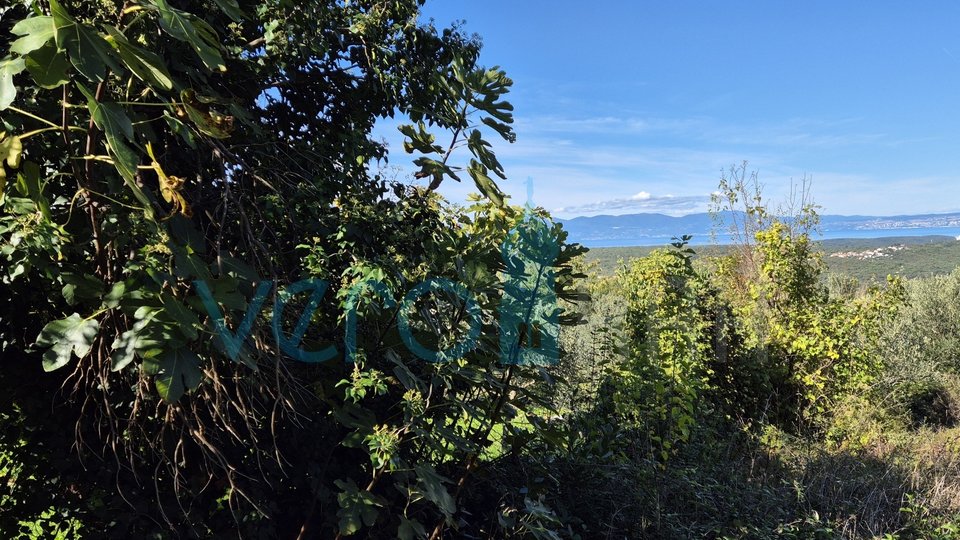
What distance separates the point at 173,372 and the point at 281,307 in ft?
2.35

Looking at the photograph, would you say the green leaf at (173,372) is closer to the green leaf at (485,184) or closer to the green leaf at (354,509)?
the green leaf at (354,509)

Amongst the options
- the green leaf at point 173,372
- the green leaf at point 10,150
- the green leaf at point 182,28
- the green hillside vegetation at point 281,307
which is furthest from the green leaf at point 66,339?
the green leaf at point 182,28

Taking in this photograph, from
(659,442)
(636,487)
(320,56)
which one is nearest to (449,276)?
(320,56)

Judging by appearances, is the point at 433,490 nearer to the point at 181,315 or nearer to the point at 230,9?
the point at 181,315

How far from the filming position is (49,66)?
929 millimetres

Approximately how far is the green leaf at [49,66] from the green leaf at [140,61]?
0.09 metres

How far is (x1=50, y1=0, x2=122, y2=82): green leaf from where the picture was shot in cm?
88

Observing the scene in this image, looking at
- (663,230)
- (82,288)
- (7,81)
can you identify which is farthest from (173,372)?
(663,230)

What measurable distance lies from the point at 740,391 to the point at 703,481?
2.34 meters

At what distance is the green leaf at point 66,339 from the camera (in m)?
1.20

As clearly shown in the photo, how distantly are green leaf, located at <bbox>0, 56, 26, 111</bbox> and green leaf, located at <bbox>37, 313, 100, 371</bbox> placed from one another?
1.60 feet

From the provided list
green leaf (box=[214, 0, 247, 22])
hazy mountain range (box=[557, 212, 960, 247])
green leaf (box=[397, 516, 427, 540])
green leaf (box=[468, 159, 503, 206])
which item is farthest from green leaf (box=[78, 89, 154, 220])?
hazy mountain range (box=[557, 212, 960, 247])

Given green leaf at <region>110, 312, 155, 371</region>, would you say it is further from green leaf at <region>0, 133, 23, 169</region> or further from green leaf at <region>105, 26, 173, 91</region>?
green leaf at <region>105, 26, 173, 91</region>

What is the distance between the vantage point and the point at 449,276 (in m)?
2.11
